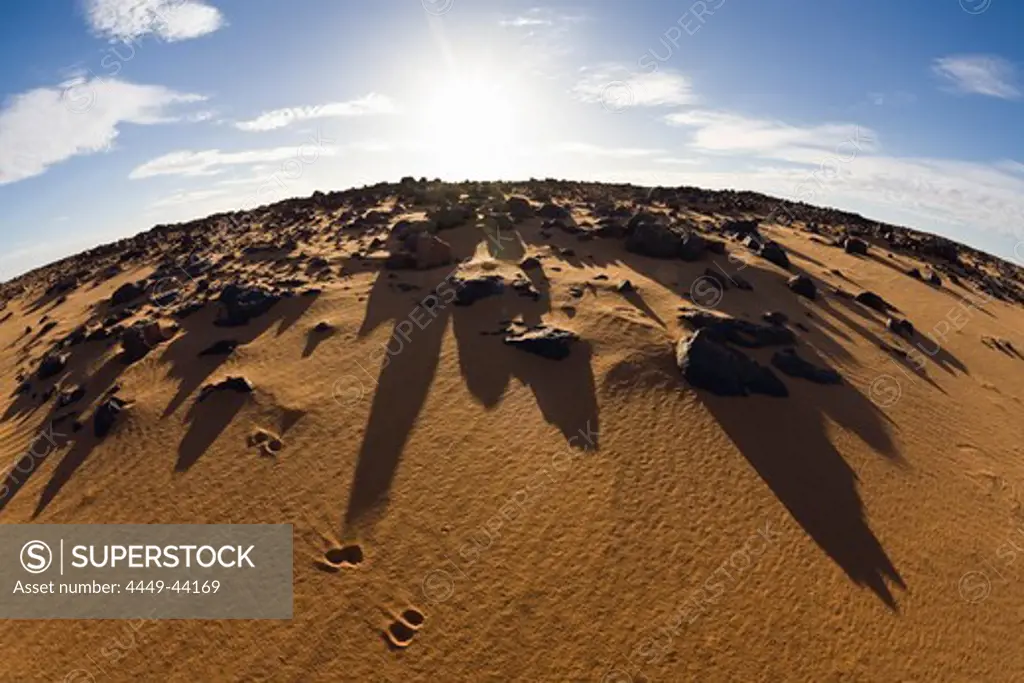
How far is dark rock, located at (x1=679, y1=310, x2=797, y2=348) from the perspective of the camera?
19.1m

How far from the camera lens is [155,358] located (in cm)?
1947

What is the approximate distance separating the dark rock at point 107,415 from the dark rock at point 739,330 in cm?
1901

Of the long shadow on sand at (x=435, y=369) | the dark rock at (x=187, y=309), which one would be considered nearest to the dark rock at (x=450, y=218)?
the long shadow on sand at (x=435, y=369)

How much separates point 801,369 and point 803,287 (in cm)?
942

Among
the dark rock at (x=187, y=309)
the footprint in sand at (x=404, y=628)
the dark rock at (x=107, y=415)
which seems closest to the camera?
the footprint in sand at (x=404, y=628)

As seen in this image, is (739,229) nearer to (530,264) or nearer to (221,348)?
(530,264)

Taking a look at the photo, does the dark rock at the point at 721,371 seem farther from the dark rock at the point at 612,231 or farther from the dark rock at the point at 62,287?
the dark rock at the point at 62,287

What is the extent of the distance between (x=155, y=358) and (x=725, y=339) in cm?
2059

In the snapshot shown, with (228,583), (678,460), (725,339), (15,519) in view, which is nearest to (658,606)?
(678,460)

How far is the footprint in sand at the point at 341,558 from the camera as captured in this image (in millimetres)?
11172

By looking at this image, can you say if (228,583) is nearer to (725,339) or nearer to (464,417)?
(464,417)

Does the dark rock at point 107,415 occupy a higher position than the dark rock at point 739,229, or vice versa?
the dark rock at point 739,229

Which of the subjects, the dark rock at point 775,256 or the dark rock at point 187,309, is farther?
the dark rock at point 775,256

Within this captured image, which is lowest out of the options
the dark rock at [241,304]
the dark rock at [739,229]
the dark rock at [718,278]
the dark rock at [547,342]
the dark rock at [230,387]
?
the dark rock at [230,387]
